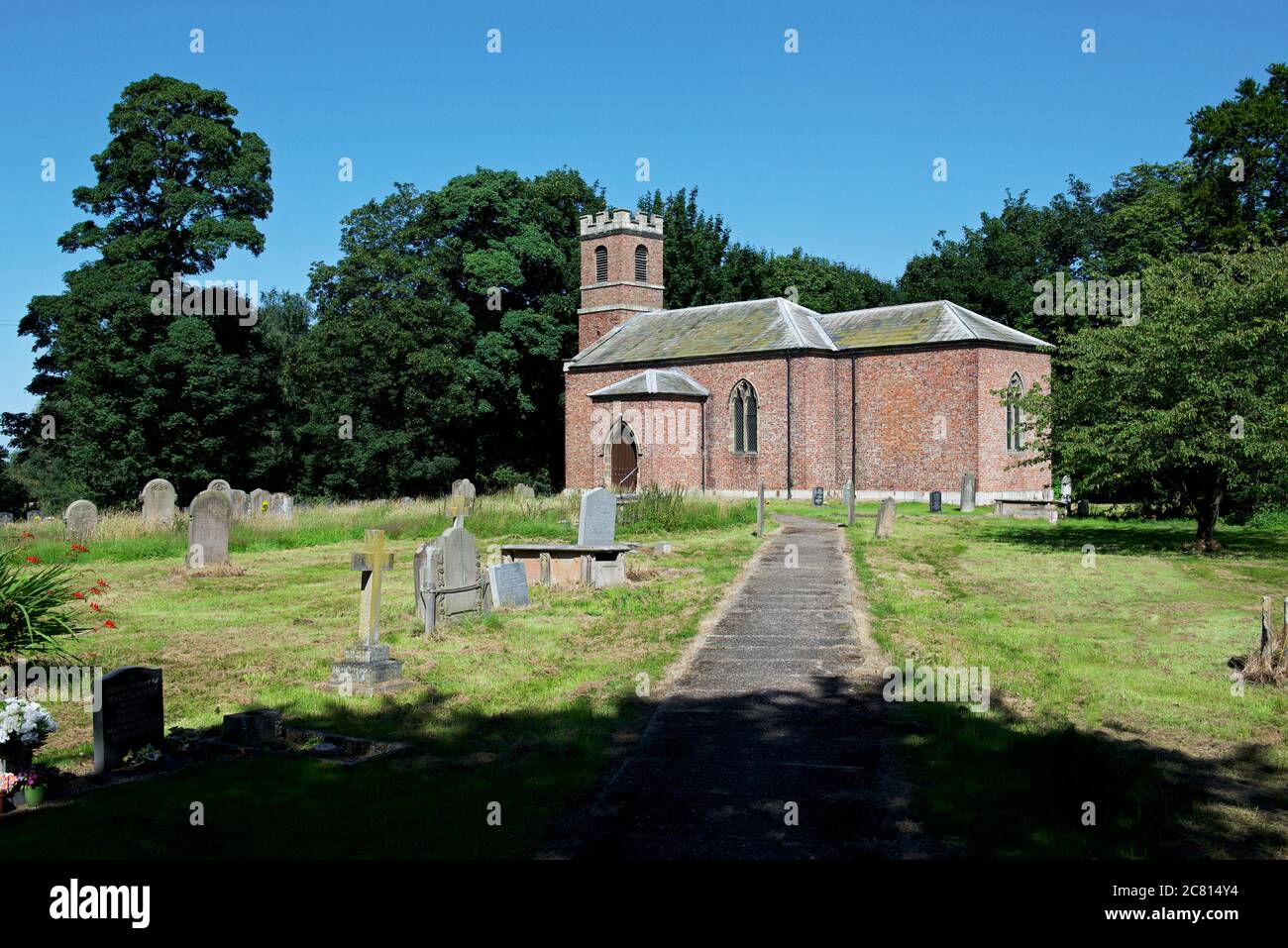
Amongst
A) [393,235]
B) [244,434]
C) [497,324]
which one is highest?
[393,235]

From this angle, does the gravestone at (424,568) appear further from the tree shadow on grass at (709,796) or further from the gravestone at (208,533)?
the gravestone at (208,533)

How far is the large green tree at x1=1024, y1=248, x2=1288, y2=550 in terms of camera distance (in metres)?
21.2

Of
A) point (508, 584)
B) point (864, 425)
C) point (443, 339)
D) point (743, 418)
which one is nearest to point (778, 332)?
point (743, 418)

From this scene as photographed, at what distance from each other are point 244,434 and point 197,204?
357 inches

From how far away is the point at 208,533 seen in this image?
20875 mm

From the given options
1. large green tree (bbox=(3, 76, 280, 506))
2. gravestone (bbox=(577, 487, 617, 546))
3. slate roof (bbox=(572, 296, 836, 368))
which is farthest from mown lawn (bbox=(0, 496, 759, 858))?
slate roof (bbox=(572, 296, 836, 368))

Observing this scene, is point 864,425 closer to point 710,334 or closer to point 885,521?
point 710,334

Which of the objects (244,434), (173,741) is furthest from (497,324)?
(173,741)

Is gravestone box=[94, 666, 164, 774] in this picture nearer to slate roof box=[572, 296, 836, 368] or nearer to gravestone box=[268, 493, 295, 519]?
gravestone box=[268, 493, 295, 519]

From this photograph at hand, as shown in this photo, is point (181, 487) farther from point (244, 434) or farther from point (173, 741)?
point (173, 741)

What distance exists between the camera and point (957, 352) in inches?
1486

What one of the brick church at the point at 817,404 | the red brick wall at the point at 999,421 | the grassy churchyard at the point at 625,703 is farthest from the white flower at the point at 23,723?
the red brick wall at the point at 999,421

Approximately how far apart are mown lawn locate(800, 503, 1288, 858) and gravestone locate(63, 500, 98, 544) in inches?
678
